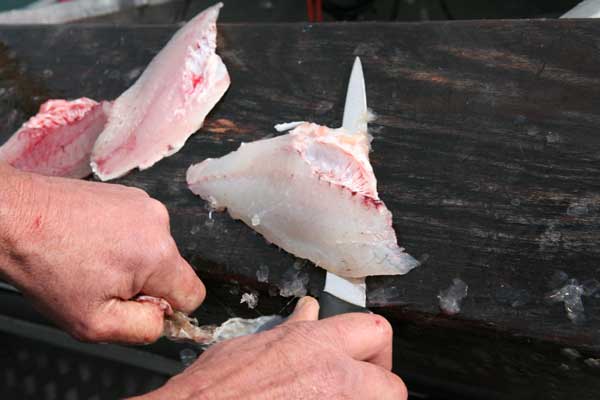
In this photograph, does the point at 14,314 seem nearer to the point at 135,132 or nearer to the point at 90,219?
the point at 135,132

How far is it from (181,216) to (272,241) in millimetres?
263

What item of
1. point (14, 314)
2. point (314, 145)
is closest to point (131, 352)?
point (14, 314)

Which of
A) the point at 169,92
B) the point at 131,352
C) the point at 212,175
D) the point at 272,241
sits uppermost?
the point at 169,92

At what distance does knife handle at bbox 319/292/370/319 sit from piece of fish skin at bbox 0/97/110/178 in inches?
35.9

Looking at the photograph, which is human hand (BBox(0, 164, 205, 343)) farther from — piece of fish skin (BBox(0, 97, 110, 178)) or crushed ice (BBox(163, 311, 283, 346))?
piece of fish skin (BBox(0, 97, 110, 178))

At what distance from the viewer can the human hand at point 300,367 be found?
2.99 feet

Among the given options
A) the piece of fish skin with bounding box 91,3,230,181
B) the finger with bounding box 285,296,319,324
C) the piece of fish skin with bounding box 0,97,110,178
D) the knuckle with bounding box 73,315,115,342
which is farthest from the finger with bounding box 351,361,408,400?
the piece of fish skin with bounding box 0,97,110,178

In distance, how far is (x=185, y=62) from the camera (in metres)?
1.61

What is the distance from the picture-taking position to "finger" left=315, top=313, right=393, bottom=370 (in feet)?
3.21

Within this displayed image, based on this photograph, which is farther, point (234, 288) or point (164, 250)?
point (234, 288)

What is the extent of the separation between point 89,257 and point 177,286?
19cm

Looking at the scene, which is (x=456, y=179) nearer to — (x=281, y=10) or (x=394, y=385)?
(x=394, y=385)

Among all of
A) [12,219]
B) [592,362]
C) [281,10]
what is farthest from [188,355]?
[281,10]

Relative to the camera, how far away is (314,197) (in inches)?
49.2
